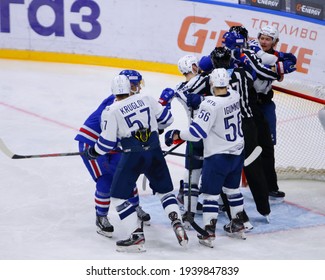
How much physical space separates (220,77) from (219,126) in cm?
31

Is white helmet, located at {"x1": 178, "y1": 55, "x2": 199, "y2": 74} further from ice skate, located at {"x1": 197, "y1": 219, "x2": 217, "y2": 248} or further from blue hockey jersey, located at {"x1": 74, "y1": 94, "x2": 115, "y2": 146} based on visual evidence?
ice skate, located at {"x1": 197, "y1": 219, "x2": 217, "y2": 248}

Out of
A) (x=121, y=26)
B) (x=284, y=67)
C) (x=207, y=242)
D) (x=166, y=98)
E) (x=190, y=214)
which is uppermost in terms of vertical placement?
(x=284, y=67)

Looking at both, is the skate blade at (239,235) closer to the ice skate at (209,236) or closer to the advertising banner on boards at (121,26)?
the ice skate at (209,236)

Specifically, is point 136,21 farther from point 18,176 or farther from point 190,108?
point 190,108

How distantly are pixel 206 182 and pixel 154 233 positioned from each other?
1.92 ft

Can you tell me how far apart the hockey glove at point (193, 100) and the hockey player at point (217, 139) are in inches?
8.4

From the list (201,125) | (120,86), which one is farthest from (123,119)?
(201,125)

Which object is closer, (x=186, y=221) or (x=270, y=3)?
(x=186, y=221)

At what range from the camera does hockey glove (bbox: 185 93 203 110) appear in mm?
5902

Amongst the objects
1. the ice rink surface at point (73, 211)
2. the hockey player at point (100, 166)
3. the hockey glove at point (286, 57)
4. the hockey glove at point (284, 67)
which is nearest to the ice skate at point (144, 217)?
the ice rink surface at point (73, 211)

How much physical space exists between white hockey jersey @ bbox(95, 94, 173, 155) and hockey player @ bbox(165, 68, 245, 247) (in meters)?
0.31

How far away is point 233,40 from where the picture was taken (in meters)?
5.94

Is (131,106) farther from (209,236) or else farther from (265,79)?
(265,79)

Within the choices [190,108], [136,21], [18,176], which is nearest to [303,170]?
[190,108]
